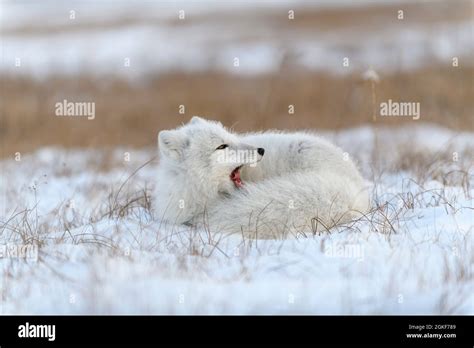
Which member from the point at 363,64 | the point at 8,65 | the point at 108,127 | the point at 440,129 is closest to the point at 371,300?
the point at 440,129

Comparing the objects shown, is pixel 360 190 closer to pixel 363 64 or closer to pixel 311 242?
pixel 311 242

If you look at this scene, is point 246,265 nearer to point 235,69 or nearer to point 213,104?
point 213,104

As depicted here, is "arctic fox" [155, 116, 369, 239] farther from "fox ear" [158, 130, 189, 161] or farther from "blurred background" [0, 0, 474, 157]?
"blurred background" [0, 0, 474, 157]

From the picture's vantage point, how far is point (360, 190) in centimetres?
478

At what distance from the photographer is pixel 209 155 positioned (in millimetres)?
4715

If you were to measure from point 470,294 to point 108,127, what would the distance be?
382 inches

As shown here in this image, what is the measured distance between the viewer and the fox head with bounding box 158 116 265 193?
466 centimetres

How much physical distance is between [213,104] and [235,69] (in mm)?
4282

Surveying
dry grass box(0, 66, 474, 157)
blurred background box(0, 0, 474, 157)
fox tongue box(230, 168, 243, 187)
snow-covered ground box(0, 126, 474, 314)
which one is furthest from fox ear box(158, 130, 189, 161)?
dry grass box(0, 66, 474, 157)

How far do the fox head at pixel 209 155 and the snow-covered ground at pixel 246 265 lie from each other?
0.44 metres

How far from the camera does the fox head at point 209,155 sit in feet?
15.3

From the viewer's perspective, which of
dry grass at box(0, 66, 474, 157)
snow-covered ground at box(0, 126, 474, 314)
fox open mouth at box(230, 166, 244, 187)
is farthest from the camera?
dry grass at box(0, 66, 474, 157)

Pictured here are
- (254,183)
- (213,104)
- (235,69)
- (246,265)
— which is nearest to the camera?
(246,265)

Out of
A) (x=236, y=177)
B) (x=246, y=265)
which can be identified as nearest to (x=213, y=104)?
(x=236, y=177)
